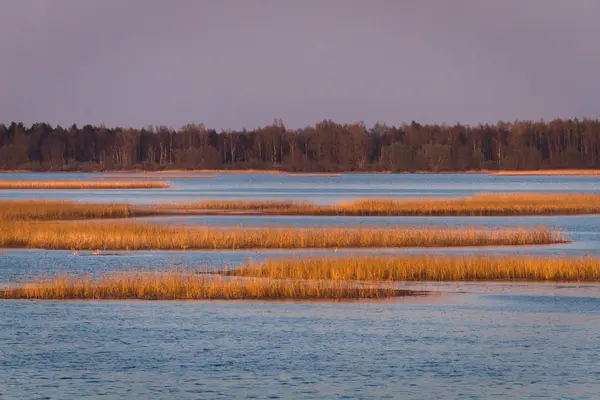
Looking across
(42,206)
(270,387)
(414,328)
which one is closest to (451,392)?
(270,387)

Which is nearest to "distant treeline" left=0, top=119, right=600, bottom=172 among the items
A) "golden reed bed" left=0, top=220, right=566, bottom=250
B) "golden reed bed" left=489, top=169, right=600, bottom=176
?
"golden reed bed" left=489, top=169, right=600, bottom=176

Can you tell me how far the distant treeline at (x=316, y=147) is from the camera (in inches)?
6206

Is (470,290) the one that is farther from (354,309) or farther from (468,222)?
(468,222)

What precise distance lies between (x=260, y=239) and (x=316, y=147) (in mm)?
136734

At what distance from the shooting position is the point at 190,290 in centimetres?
2228

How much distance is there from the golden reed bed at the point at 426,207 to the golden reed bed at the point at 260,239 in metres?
15.2

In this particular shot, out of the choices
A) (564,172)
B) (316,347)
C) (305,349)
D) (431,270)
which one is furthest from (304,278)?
(564,172)

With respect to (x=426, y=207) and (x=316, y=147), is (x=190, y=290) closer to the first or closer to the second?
(x=426, y=207)

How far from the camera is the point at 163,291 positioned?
22.3m

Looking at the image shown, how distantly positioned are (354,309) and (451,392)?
7.08 meters

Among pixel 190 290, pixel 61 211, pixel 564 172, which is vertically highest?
pixel 61 211

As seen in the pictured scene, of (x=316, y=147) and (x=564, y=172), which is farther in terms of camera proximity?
(x=316, y=147)

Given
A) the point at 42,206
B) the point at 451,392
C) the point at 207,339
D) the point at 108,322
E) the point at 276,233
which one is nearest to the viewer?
the point at 451,392

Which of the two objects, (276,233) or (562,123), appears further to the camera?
(562,123)
